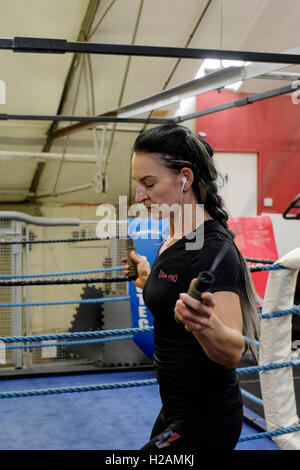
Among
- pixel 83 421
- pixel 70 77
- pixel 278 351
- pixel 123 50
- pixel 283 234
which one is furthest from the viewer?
pixel 283 234

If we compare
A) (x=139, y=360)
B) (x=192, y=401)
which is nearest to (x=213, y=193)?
(x=192, y=401)

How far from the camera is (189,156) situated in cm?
109

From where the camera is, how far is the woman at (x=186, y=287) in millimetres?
1036

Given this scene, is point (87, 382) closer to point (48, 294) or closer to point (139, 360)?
point (139, 360)

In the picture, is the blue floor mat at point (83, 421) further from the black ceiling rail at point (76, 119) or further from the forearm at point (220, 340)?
the black ceiling rail at point (76, 119)

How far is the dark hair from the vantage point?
3.59ft

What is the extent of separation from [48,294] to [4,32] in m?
2.86

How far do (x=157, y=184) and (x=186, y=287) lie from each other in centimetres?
23

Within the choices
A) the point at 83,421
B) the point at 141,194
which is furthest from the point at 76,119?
the point at 141,194

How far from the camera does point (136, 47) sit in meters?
2.25

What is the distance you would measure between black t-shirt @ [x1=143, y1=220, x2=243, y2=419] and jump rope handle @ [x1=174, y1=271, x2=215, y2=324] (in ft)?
0.69

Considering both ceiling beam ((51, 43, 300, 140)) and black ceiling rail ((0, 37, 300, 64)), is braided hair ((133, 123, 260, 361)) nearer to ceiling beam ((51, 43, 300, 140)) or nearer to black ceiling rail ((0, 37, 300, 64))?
black ceiling rail ((0, 37, 300, 64))

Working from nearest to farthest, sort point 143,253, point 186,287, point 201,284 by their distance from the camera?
point 201,284, point 186,287, point 143,253

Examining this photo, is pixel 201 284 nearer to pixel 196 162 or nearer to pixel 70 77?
pixel 196 162
